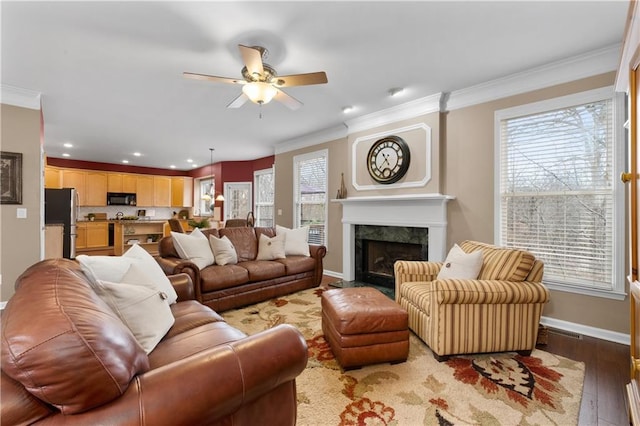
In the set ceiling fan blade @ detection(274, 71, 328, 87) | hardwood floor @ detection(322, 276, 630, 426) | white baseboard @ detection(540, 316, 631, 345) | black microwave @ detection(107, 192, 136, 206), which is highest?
ceiling fan blade @ detection(274, 71, 328, 87)

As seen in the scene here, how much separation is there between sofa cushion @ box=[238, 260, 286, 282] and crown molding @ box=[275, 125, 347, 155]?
242cm

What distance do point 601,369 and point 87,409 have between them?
303 centimetres

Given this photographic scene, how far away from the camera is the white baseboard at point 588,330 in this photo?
8.11 ft

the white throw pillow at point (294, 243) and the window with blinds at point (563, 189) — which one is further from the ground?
the window with blinds at point (563, 189)

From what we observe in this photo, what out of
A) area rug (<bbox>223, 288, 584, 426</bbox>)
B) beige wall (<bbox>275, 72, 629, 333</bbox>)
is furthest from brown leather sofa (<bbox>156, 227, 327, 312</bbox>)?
beige wall (<bbox>275, 72, 629, 333</bbox>)

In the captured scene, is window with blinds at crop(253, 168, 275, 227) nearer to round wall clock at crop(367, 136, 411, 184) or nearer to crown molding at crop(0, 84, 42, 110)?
round wall clock at crop(367, 136, 411, 184)

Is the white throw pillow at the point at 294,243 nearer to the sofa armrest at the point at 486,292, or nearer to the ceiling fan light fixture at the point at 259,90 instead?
the ceiling fan light fixture at the point at 259,90

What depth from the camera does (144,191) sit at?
8500mm

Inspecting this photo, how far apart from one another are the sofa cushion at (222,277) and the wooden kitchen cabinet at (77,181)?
6.46 metres

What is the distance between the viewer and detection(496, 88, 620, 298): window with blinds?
2.57 metres

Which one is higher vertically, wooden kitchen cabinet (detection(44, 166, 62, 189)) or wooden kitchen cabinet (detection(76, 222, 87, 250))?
wooden kitchen cabinet (detection(44, 166, 62, 189))

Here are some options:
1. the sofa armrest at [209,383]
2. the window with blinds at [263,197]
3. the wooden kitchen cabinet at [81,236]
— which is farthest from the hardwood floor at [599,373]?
the wooden kitchen cabinet at [81,236]

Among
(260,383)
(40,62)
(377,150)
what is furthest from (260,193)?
(260,383)

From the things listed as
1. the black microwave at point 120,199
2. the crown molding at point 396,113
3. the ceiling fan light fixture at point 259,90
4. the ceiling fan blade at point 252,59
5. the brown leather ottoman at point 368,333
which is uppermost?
the crown molding at point 396,113
